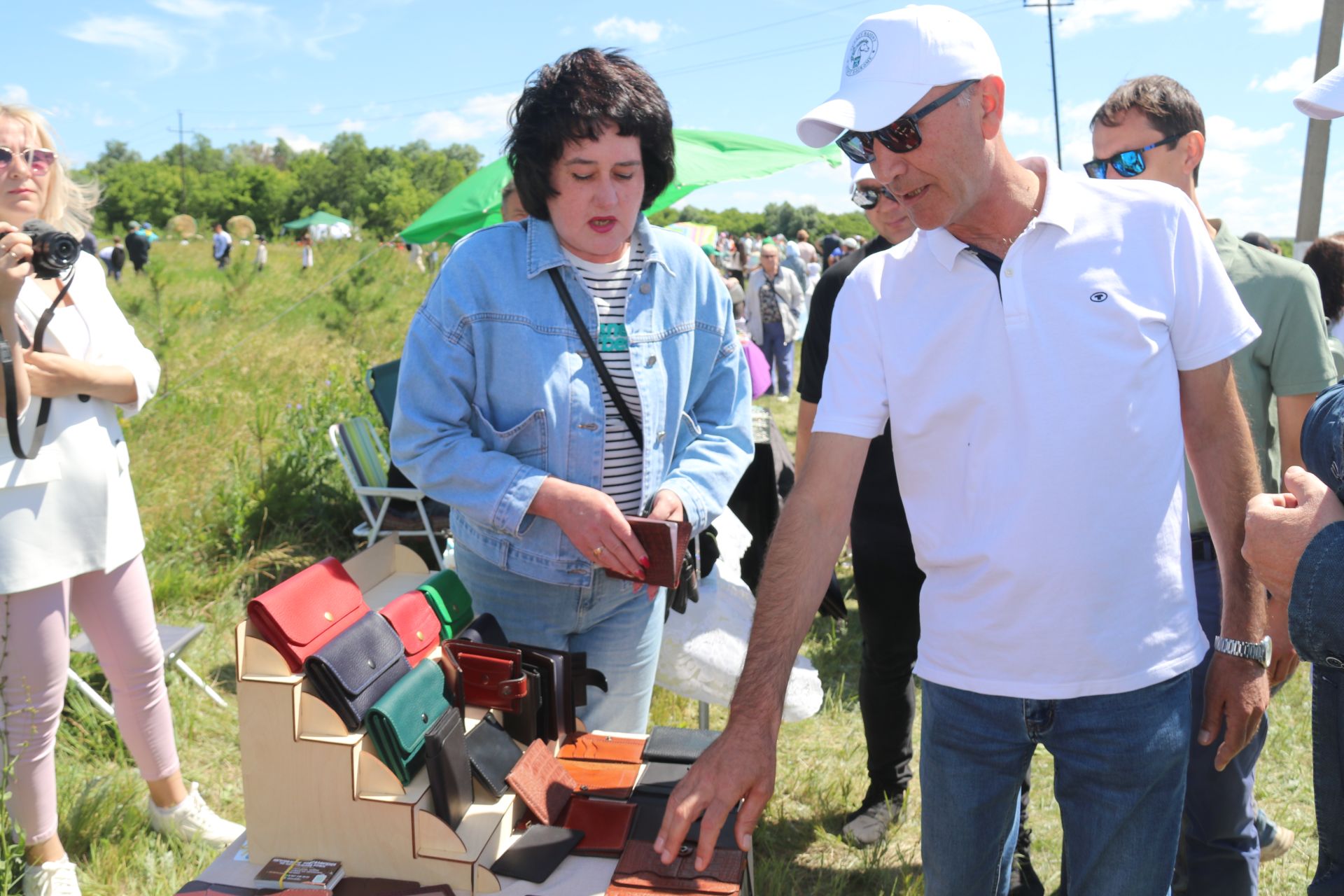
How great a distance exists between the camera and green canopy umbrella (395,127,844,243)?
247 inches

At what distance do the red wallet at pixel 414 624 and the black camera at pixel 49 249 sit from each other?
133 centimetres

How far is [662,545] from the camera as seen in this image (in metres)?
1.90

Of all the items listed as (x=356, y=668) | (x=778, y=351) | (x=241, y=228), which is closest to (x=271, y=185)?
(x=241, y=228)

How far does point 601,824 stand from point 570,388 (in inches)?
33.9

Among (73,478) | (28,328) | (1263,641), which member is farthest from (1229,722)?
(28,328)

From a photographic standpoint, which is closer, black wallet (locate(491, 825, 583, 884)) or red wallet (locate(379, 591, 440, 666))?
black wallet (locate(491, 825, 583, 884))

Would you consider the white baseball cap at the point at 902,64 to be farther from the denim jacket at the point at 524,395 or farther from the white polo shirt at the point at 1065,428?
the denim jacket at the point at 524,395

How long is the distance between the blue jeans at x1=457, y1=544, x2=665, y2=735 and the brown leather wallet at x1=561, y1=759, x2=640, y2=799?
0.30 meters

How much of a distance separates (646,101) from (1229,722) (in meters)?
1.67

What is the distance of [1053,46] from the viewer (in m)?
27.3

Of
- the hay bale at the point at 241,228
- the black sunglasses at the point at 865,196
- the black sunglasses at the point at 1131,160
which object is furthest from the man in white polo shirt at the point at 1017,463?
the hay bale at the point at 241,228

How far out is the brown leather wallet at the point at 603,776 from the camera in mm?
1692

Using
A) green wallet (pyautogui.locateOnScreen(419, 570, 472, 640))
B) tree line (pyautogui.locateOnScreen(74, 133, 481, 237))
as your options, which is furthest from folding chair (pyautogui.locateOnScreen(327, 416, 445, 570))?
tree line (pyautogui.locateOnScreen(74, 133, 481, 237))

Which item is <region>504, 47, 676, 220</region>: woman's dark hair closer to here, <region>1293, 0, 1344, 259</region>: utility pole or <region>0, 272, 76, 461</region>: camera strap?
<region>0, 272, 76, 461</region>: camera strap
